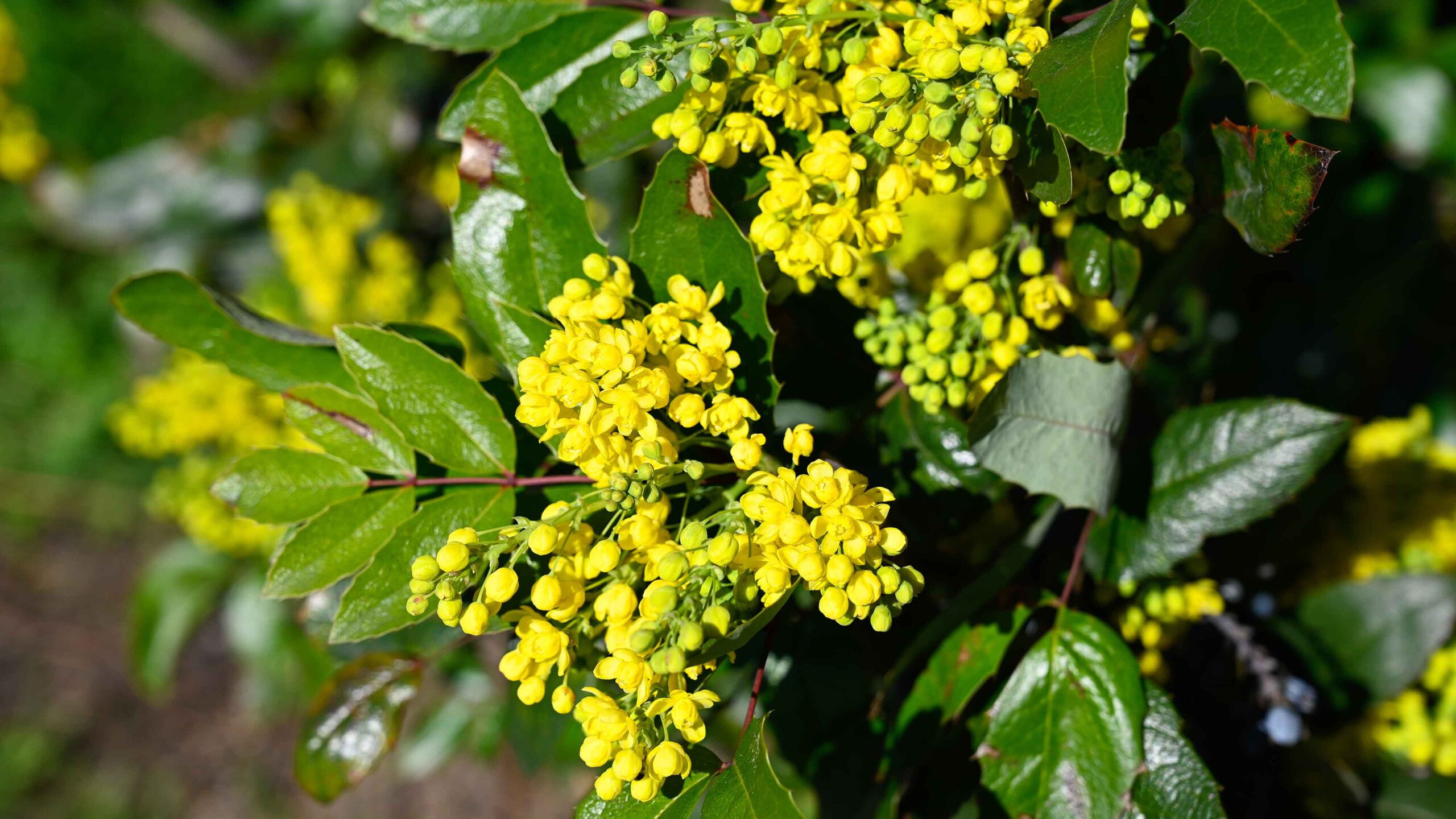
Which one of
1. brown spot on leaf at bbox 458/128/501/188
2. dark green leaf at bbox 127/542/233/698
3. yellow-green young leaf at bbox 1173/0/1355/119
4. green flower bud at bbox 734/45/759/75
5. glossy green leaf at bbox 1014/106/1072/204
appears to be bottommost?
dark green leaf at bbox 127/542/233/698

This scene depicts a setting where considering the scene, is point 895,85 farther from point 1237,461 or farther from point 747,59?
point 1237,461

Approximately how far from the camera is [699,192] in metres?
0.91

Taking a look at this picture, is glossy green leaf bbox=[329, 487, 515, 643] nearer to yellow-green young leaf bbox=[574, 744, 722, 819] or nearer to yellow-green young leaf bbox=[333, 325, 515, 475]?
yellow-green young leaf bbox=[333, 325, 515, 475]

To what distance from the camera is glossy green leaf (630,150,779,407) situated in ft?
3.00

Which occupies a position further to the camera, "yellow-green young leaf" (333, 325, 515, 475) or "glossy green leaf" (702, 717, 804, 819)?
"yellow-green young leaf" (333, 325, 515, 475)

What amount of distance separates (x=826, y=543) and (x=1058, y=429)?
343 mm

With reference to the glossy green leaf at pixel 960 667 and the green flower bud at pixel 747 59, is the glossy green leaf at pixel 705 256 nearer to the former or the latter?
the green flower bud at pixel 747 59

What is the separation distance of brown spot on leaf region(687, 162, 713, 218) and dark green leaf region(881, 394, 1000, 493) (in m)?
0.34

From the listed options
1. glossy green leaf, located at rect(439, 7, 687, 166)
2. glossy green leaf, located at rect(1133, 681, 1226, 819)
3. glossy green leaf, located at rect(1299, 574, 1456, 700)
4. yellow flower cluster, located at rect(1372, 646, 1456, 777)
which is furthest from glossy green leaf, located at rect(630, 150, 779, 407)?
yellow flower cluster, located at rect(1372, 646, 1456, 777)

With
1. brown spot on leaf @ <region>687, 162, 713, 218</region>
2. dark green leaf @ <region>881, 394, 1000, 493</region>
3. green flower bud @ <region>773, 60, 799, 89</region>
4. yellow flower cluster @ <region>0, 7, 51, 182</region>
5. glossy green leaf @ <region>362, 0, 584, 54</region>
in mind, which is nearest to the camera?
green flower bud @ <region>773, 60, 799, 89</region>

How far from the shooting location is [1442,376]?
2021 millimetres

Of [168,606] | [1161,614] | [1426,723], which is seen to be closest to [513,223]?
[1161,614]

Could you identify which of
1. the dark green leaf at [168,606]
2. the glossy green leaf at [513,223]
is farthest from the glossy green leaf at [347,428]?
the dark green leaf at [168,606]

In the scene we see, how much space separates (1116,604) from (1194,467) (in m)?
0.23
